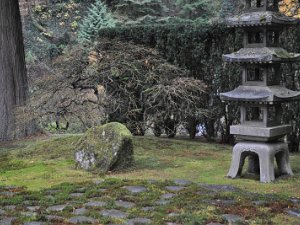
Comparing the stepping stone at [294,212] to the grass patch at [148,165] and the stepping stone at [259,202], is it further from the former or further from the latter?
the grass patch at [148,165]

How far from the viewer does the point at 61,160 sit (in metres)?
8.77

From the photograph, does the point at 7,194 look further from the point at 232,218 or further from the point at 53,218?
the point at 232,218

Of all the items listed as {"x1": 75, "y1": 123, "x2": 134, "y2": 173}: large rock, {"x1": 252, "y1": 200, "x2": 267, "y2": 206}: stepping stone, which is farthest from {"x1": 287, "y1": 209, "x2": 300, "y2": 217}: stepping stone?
{"x1": 75, "y1": 123, "x2": 134, "y2": 173}: large rock

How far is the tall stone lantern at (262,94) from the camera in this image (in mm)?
7031

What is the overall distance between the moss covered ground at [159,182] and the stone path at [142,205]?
0.01m

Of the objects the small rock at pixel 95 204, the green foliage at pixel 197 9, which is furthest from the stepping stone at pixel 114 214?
the green foliage at pixel 197 9

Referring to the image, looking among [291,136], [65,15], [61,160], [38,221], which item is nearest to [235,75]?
[291,136]

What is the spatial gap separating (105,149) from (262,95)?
107 inches

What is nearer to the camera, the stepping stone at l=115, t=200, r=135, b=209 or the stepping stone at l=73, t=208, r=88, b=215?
the stepping stone at l=73, t=208, r=88, b=215

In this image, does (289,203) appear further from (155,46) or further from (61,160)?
(155,46)

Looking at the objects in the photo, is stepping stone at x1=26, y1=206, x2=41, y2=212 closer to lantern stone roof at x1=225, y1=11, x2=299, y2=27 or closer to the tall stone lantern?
the tall stone lantern

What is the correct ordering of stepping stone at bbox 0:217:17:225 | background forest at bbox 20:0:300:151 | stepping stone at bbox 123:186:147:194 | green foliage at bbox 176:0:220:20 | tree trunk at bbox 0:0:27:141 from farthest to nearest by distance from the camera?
green foliage at bbox 176:0:220:20 → tree trunk at bbox 0:0:27:141 → background forest at bbox 20:0:300:151 → stepping stone at bbox 123:186:147:194 → stepping stone at bbox 0:217:17:225

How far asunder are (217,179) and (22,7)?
707 inches

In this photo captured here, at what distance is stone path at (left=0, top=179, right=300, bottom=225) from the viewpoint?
16.7ft
